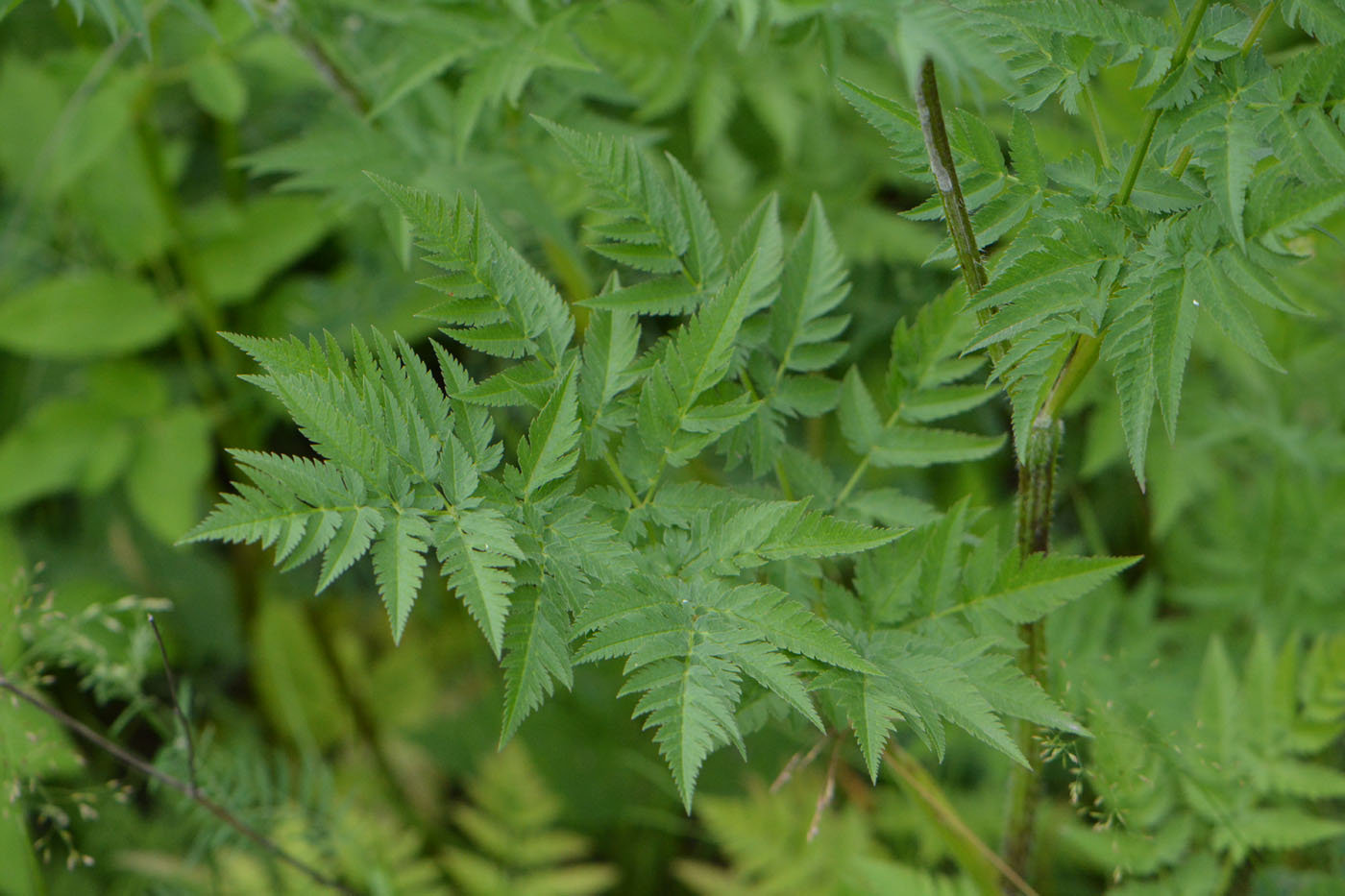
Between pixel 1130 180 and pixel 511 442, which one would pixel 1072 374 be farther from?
pixel 511 442

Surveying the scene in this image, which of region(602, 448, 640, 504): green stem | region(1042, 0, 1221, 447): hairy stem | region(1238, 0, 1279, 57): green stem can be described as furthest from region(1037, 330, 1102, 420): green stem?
region(602, 448, 640, 504): green stem

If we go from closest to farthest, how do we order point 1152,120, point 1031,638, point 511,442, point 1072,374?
point 1152,120, point 1072,374, point 1031,638, point 511,442

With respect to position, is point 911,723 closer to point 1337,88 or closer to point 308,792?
point 1337,88

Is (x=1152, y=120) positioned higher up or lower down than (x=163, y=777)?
higher up

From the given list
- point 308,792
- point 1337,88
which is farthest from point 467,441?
point 308,792

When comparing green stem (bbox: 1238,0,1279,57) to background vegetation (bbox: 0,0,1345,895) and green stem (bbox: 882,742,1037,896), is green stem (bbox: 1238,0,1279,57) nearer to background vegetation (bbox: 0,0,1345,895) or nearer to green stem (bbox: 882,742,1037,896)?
background vegetation (bbox: 0,0,1345,895)

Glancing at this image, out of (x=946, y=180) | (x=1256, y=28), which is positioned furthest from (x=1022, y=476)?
(x=1256, y=28)

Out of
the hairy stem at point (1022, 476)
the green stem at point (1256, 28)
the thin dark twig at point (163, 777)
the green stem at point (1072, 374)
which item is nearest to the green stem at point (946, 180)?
the hairy stem at point (1022, 476)
